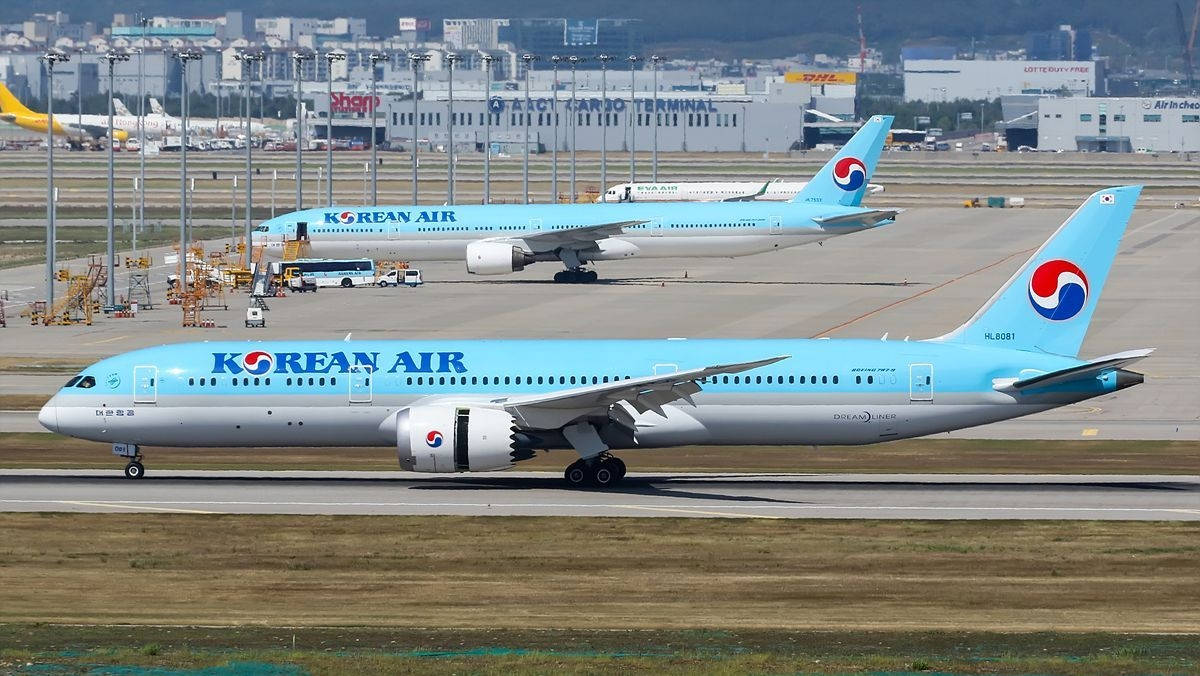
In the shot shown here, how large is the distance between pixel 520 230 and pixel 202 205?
76504 mm

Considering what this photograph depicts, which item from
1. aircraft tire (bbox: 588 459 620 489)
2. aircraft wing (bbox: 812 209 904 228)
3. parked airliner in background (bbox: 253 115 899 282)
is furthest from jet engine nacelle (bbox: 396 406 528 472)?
aircraft wing (bbox: 812 209 904 228)

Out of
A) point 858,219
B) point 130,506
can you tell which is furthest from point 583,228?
point 130,506

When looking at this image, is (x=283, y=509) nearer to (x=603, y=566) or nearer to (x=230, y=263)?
(x=603, y=566)

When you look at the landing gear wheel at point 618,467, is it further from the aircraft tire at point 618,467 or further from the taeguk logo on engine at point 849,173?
the taeguk logo on engine at point 849,173

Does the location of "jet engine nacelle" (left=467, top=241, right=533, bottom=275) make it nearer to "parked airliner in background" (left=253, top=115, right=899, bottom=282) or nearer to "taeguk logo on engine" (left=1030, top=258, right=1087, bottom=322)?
→ "parked airliner in background" (left=253, top=115, right=899, bottom=282)

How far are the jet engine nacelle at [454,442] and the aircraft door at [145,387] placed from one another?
7093 millimetres

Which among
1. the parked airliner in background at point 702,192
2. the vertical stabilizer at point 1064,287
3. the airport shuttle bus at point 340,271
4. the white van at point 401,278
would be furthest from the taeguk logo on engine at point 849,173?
the vertical stabilizer at point 1064,287

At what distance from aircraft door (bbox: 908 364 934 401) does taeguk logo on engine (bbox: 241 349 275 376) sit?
16.2 m

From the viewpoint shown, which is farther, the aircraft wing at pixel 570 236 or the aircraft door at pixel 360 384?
the aircraft wing at pixel 570 236

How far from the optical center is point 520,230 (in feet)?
355

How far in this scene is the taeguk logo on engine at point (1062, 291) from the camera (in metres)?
47.6

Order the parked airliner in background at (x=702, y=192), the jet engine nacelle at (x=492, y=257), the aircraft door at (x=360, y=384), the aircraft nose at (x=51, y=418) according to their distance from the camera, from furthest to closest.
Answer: the parked airliner in background at (x=702, y=192) → the jet engine nacelle at (x=492, y=257) → the aircraft nose at (x=51, y=418) → the aircraft door at (x=360, y=384)

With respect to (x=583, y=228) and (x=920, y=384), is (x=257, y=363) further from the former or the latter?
(x=583, y=228)

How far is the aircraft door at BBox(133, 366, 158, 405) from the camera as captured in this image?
47812mm
